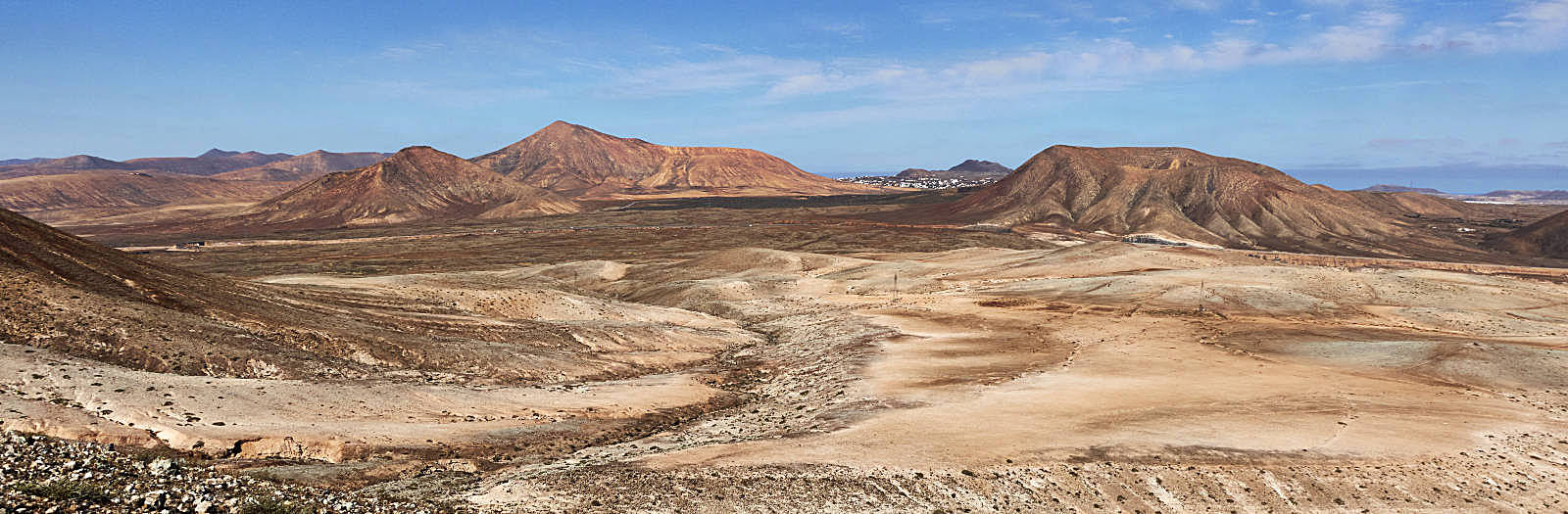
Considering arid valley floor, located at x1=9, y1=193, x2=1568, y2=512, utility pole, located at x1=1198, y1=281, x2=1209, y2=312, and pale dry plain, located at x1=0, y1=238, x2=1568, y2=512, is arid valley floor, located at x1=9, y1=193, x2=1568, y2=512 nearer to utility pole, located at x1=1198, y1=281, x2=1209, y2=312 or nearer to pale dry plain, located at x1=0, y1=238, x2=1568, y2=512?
pale dry plain, located at x1=0, y1=238, x2=1568, y2=512

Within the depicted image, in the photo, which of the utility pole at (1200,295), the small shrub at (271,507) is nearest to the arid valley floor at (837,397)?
the utility pole at (1200,295)

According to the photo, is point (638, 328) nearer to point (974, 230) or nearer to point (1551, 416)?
point (1551, 416)

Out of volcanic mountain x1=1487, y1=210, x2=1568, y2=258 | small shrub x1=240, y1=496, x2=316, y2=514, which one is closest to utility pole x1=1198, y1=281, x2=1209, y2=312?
small shrub x1=240, y1=496, x2=316, y2=514

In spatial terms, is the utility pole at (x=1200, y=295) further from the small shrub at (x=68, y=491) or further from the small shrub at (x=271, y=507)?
the small shrub at (x=68, y=491)

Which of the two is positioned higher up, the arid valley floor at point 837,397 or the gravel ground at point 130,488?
the gravel ground at point 130,488

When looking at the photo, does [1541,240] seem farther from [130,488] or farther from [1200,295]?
[130,488]
